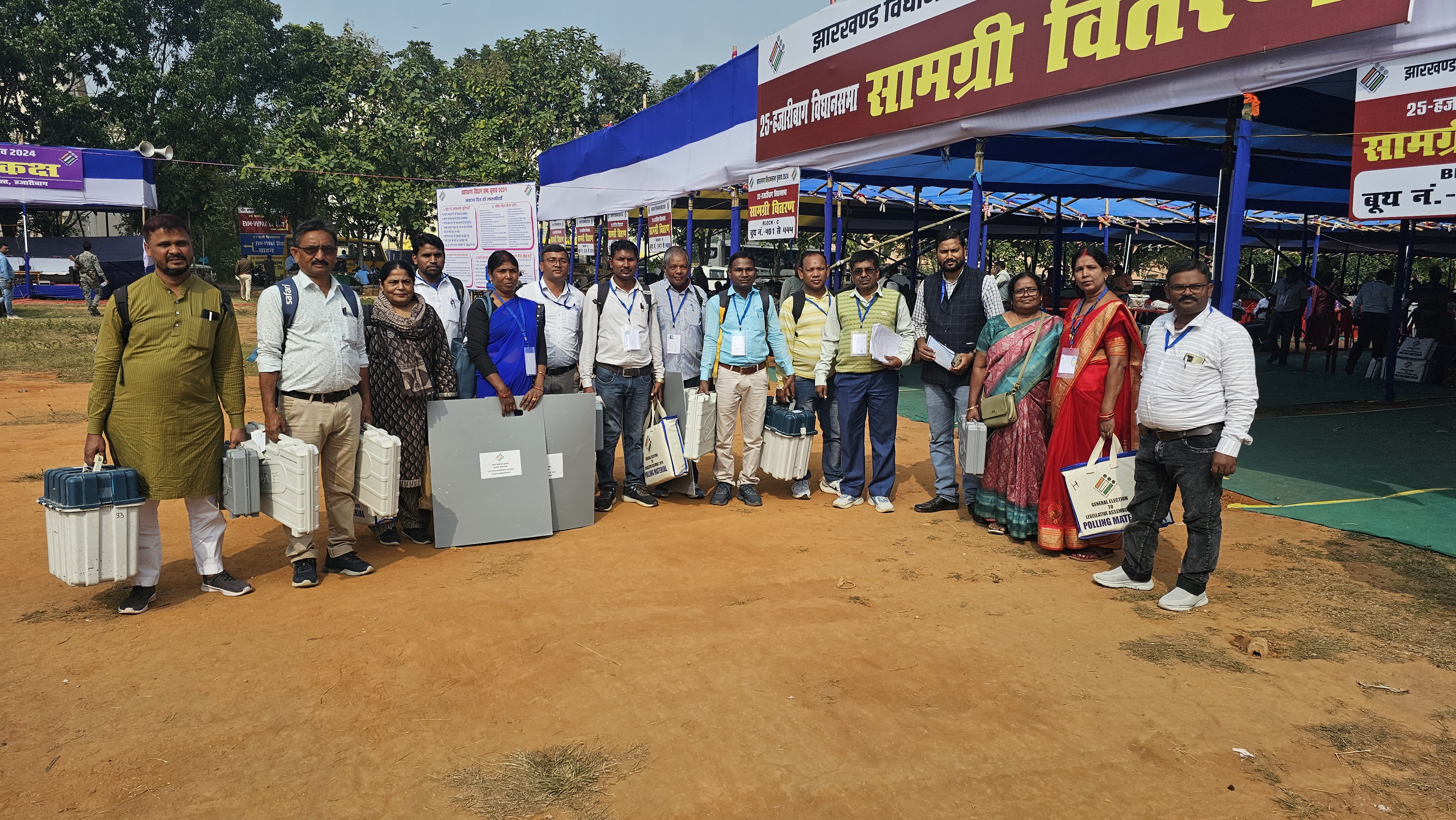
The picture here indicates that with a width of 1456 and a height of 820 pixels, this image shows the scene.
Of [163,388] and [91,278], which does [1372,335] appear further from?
[91,278]

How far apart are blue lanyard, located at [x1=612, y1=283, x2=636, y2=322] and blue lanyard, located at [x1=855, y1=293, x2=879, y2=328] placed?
4.97 feet

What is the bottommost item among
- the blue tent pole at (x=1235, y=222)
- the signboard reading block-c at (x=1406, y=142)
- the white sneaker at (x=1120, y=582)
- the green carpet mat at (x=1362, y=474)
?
the white sneaker at (x=1120, y=582)

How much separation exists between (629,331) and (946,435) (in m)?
2.33

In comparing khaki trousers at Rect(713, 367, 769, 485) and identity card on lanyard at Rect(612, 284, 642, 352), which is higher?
identity card on lanyard at Rect(612, 284, 642, 352)

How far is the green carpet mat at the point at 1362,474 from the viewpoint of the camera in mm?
5738

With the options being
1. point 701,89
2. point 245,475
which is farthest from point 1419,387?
point 245,475

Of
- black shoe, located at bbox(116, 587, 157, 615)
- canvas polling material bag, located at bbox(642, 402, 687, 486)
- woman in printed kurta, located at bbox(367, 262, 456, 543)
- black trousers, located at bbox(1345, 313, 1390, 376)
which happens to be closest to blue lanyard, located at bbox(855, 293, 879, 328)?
canvas polling material bag, located at bbox(642, 402, 687, 486)

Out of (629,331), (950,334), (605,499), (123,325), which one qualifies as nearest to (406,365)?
(123,325)

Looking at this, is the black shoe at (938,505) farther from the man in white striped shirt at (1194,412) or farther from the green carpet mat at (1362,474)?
the green carpet mat at (1362,474)

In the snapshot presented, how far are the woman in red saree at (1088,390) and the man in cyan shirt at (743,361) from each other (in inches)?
76.6

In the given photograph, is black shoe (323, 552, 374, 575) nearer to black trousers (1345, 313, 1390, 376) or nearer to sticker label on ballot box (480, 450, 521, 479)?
sticker label on ballot box (480, 450, 521, 479)

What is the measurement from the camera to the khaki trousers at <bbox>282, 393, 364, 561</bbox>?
4.41 metres

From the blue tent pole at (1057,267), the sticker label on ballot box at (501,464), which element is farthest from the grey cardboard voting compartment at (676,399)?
the blue tent pole at (1057,267)

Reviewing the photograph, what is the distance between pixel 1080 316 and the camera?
4.95 meters
